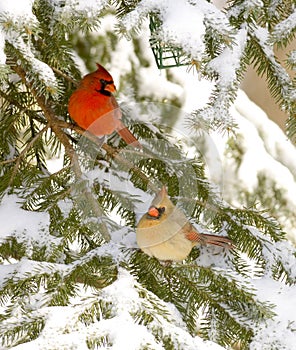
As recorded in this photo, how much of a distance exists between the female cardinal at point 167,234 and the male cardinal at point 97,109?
1.08 ft

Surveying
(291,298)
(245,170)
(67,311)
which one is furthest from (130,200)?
(245,170)

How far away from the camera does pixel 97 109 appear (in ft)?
7.46

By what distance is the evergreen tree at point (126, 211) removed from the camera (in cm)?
140

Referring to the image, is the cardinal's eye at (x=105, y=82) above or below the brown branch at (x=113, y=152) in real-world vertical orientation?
above

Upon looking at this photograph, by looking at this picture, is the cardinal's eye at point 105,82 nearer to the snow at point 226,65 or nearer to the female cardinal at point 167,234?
the female cardinal at point 167,234

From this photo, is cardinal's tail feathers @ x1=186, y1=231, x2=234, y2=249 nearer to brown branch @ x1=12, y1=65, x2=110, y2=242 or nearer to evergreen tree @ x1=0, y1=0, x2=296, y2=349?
evergreen tree @ x1=0, y1=0, x2=296, y2=349

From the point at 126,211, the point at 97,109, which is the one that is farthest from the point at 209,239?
the point at 97,109

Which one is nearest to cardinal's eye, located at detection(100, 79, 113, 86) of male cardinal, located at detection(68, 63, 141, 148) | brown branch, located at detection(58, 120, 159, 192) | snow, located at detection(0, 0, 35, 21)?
male cardinal, located at detection(68, 63, 141, 148)

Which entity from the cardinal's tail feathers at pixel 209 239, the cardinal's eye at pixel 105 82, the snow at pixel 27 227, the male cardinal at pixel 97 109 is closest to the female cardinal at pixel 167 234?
the cardinal's tail feathers at pixel 209 239

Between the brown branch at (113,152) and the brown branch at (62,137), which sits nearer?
the brown branch at (62,137)

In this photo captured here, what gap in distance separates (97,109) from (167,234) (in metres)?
0.54

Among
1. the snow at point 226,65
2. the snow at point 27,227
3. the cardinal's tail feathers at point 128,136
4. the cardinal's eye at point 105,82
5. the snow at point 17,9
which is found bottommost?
the snow at point 27,227

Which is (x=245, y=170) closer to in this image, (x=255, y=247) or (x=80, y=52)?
(x=80, y=52)

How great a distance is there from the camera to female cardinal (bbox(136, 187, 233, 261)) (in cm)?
179
